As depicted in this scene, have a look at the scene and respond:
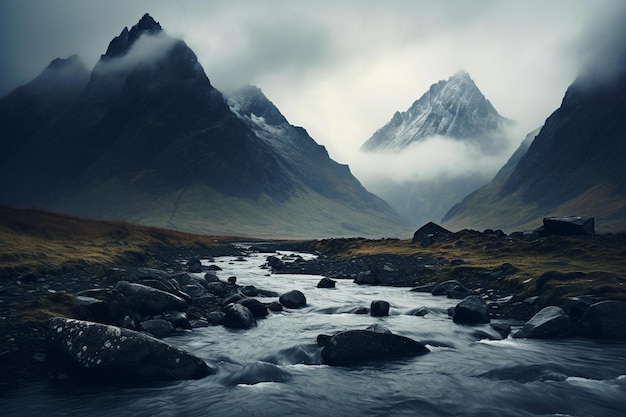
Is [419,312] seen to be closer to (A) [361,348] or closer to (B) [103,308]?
(A) [361,348]

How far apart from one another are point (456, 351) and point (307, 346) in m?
7.39

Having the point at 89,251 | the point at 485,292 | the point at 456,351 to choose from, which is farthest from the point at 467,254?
the point at 89,251

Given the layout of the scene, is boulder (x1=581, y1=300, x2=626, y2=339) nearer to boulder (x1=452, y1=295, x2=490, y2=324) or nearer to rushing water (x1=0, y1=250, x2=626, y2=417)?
rushing water (x1=0, y1=250, x2=626, y2=417)

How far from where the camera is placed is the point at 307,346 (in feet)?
69.7

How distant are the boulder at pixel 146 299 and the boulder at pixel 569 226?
192ft

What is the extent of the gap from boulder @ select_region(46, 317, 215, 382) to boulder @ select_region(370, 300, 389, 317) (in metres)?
15.9

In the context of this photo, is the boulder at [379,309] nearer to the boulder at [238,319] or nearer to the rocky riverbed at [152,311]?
the rocky riverbed at [152,311]

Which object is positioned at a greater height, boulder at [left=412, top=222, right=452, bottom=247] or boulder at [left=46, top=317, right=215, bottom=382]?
boulder at [left=412, top=222, right=452, bottom=247]

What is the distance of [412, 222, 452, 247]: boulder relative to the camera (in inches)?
3196

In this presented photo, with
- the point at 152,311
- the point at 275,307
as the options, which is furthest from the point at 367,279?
the point at 152,311

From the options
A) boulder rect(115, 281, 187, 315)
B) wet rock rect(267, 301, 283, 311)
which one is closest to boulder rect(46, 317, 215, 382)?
boulder rect(115, 281, 187, 315)

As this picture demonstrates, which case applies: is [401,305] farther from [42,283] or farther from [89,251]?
[89,251]

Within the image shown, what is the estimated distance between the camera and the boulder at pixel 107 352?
15297 millimetres

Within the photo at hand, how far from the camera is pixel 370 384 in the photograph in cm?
1659
